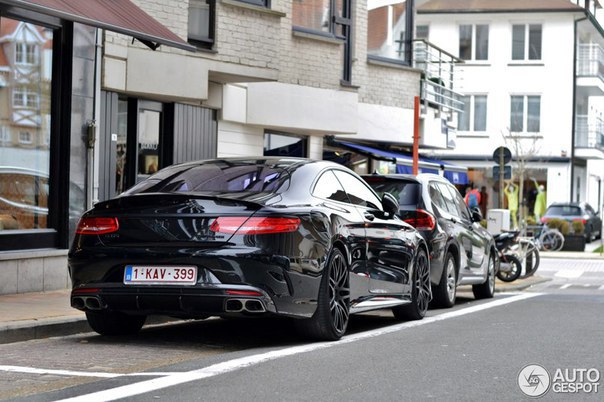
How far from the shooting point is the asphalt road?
278 inches

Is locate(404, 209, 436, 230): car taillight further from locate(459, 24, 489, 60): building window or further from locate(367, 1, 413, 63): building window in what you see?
locate(459, 24, 489, 60): building window

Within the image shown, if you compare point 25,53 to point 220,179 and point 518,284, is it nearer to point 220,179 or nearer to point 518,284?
point 220,179

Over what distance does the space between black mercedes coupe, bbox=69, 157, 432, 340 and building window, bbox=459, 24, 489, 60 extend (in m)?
50.2

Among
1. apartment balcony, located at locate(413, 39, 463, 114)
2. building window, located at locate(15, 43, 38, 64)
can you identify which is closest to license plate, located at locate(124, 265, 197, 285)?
building window, located at locate(15, 43, 38, 64)

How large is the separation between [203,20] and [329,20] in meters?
5.56

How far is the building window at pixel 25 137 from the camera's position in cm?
1420

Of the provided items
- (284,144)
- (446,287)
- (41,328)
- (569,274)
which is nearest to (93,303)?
(41,328)

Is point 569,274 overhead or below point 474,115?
below

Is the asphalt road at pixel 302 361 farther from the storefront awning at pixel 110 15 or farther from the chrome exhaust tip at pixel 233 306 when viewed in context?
the storefront awning at pixel 110 15

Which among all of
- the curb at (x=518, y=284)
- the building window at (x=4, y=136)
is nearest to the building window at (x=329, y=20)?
the curb at (x=518, y=284)

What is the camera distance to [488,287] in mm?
17391

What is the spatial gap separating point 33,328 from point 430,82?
20.5 metres

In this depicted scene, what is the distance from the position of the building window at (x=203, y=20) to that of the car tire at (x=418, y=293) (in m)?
6.93

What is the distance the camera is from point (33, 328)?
1004 centimetres
